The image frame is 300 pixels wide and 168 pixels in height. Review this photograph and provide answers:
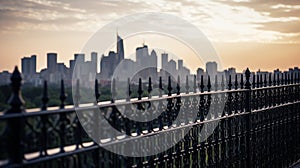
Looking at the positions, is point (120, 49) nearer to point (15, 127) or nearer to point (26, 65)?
point (26, 65)

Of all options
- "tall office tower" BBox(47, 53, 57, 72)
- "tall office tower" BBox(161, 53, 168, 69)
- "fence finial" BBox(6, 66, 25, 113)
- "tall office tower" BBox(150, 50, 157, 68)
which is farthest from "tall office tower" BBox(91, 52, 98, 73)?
"fence finial" BBox(6, 66, 25, 113)

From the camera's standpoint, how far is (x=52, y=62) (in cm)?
457

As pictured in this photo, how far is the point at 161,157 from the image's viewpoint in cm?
523

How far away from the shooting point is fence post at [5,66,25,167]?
3324 millimetres

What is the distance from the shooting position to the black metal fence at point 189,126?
347cm

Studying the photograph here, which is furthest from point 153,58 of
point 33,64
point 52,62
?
point 33,64

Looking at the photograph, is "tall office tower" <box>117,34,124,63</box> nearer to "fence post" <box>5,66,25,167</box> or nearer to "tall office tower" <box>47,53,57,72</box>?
"tall office tower" <box>47,53,57,72</box>

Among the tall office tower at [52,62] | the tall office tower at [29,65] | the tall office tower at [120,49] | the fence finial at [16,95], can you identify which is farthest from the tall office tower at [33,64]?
the tall office tower at [120,49]

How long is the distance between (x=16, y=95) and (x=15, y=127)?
9.0 inches

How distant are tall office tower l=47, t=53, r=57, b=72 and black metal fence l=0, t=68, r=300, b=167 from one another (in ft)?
1.64

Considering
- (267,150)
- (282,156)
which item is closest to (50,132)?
(267,150)

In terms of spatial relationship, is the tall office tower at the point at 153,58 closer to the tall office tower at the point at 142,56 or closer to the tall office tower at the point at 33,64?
the tall office tower at the point at 142,56

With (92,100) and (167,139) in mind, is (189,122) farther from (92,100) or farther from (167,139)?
(92,100)

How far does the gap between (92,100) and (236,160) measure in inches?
141
